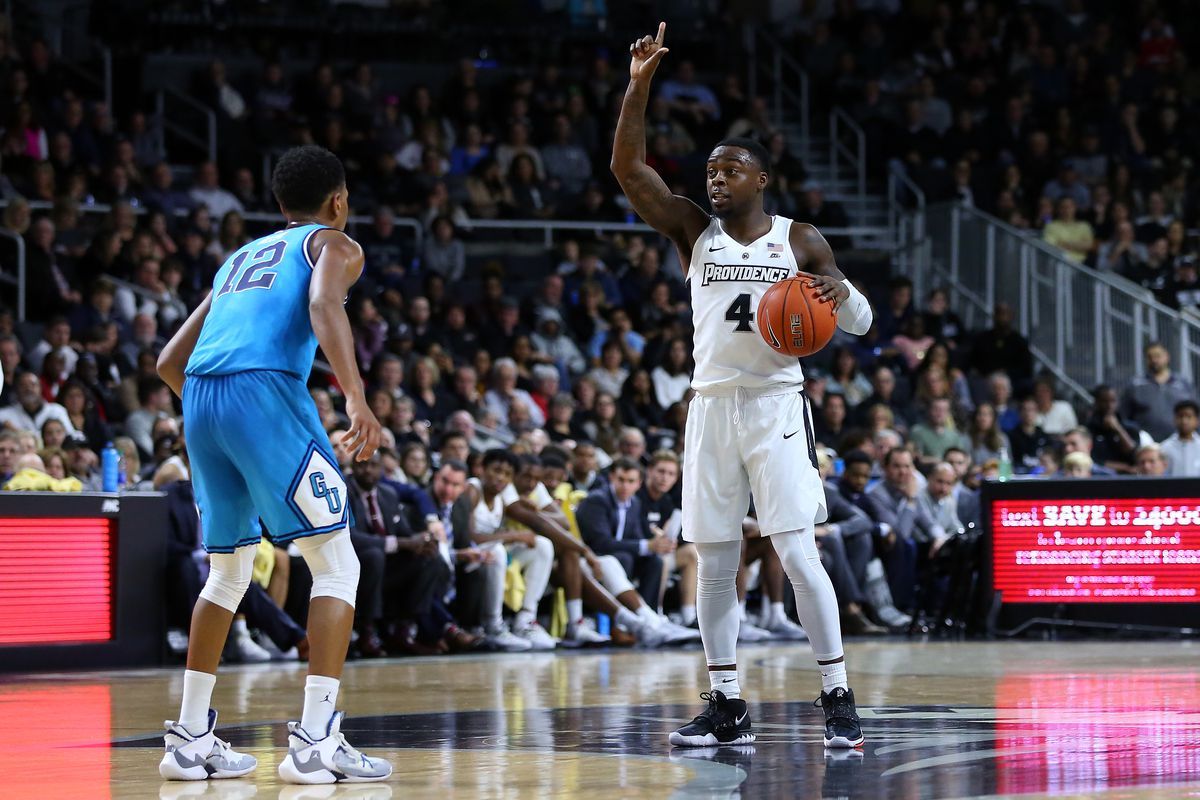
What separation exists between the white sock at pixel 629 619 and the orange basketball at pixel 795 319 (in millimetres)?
6711

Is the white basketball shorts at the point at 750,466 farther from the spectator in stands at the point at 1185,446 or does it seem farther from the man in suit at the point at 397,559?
the spectator in stands at the point at 1185,446

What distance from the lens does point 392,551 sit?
11.9 m

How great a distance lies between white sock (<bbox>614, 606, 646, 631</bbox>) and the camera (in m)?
12.6

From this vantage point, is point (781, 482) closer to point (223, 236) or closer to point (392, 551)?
point (392, 551)

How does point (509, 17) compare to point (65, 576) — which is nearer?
point (65, 576)

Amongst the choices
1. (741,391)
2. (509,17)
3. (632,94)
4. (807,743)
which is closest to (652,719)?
(807,743)

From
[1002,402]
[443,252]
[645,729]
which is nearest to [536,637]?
[645,729]

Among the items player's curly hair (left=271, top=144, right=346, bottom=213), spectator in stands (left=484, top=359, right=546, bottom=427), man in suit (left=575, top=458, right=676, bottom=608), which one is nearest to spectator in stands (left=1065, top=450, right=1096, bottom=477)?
man in suit (left=575, top=458, right=676, bottom=608)

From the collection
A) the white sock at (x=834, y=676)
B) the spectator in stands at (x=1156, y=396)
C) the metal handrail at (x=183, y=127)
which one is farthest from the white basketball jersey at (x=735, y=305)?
the metal handrail at (x=183, y=127)

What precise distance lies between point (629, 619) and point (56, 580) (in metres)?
4.11

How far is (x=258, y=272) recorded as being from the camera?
557 cm

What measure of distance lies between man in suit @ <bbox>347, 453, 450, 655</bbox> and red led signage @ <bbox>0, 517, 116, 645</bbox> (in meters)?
1.84

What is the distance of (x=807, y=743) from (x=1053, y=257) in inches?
527

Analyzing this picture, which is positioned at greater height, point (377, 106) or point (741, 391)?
point (377, 106)
